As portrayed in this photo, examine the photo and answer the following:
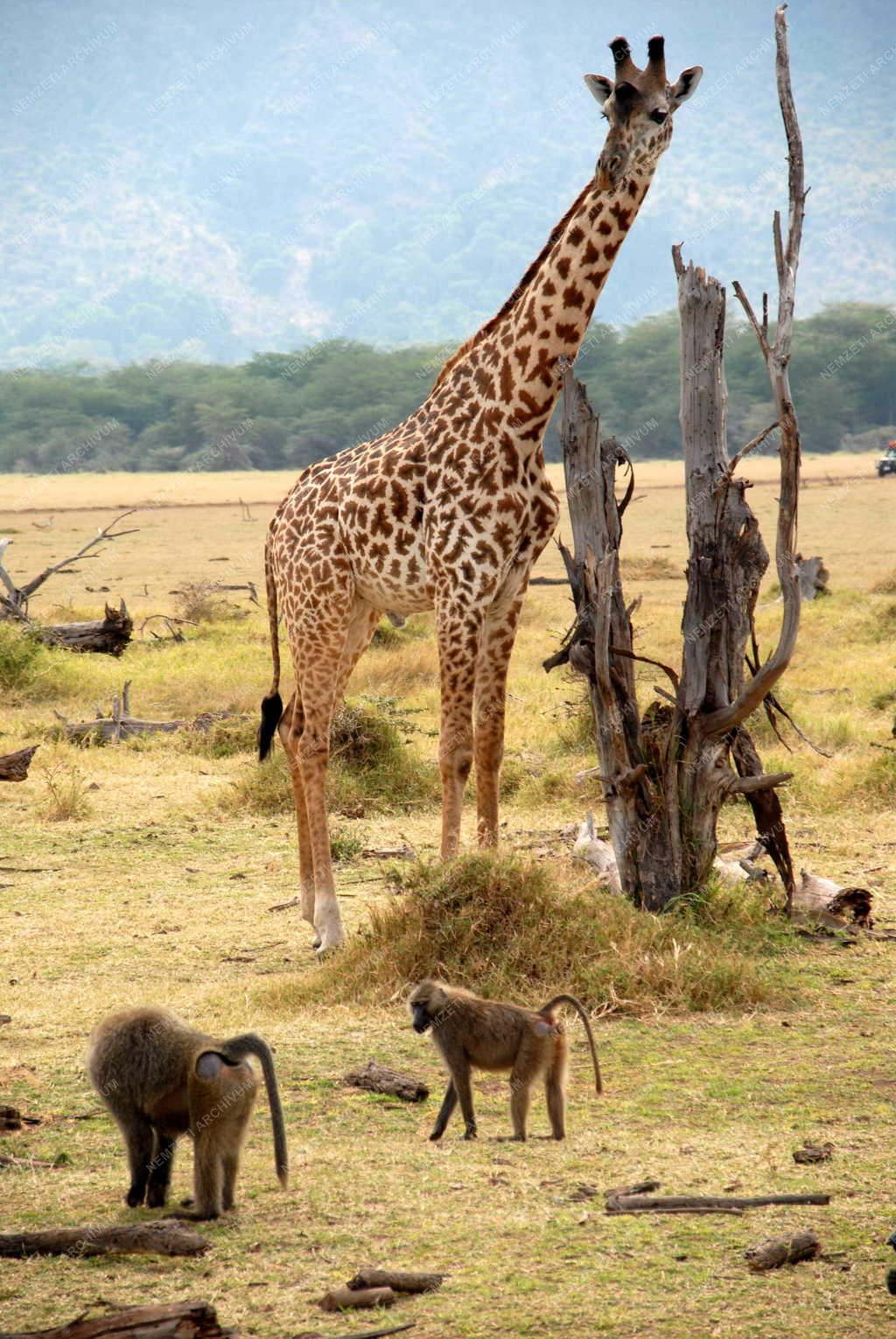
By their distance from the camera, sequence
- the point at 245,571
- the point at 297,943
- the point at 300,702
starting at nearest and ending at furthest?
the point at 297,943 → the point at 300,702 → the point at 245,571

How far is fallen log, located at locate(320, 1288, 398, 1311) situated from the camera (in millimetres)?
3830

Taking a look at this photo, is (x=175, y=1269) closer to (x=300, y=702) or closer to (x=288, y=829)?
(x=300, y=702)

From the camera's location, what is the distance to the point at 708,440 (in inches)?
303

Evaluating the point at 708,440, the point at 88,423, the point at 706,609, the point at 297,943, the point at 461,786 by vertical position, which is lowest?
the point at 297,943

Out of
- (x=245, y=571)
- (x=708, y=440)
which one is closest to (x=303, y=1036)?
(x=708, y=440)

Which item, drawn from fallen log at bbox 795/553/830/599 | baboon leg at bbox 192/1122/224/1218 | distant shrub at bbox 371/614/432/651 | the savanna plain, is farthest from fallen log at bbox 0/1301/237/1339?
fallen log at bbox 795/553/830/599

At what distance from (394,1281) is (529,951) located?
283 centimetres

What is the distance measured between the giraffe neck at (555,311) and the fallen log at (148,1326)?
4916 millimetres

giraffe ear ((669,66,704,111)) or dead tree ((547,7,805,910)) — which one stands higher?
giraffe ear ((669,66,704,111))

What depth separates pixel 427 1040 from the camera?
634 centimetres

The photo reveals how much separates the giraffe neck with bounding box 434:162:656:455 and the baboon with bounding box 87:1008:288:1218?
401 cm

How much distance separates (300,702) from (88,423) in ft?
232

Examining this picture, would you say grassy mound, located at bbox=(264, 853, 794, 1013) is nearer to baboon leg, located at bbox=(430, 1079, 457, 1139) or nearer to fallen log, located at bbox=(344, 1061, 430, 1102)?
fallen log, located at bbox=(344, 1061, 430, 1102)

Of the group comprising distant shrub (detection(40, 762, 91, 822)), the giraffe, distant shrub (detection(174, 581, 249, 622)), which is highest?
the giraffe
